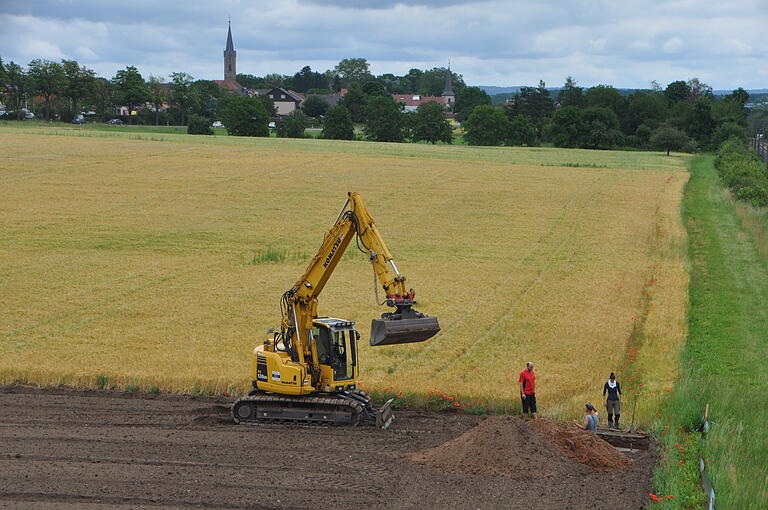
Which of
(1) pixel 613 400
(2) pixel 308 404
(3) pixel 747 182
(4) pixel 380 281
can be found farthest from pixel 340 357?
(3) pixel 747 182

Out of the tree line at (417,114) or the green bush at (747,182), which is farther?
the tree line at (417,114)

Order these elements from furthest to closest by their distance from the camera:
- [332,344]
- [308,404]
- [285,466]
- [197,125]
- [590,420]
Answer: [197,125] → [332,344] → [308,404] → [590,420] → [285,466]

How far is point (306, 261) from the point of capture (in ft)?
148

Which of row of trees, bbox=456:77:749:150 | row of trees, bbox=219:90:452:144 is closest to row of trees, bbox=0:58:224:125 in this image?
row of trees, bbox=219:90:452:144

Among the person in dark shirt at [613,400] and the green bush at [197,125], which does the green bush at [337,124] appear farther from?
the person in dark shirt at [613,400]

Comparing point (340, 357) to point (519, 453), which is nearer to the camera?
point (519, 453)

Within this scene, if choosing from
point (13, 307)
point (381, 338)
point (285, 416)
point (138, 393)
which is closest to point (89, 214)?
point (13, 307)

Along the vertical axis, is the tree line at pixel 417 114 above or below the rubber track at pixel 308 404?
above

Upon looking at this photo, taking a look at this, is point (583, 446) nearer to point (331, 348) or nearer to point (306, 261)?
point (331, 348)

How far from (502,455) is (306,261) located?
27111 millimetres

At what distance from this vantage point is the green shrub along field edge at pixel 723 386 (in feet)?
58.5

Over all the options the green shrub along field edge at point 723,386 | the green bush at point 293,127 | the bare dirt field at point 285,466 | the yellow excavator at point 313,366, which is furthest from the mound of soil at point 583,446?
the green bush at point 293,127

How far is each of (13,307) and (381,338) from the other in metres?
21.1

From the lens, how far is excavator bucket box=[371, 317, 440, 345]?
1889 centimetres
